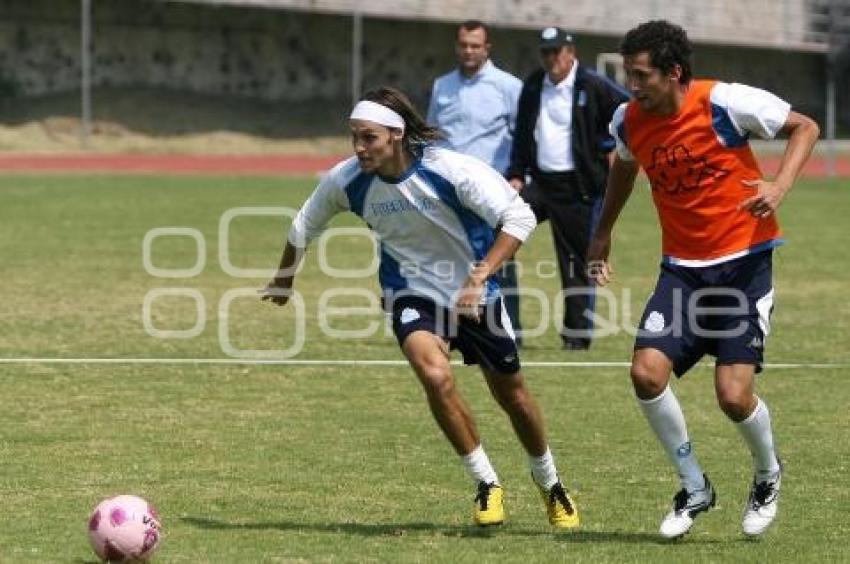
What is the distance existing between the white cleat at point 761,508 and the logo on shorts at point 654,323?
0.75 m

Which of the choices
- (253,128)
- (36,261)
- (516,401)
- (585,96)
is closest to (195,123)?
(253,128)

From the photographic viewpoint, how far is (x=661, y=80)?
25.9 ft

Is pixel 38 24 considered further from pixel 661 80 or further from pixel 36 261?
pixel 661 80

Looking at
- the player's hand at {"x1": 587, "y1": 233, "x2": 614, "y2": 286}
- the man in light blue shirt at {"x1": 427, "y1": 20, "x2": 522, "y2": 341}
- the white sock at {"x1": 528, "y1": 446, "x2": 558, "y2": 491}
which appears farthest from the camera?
the man in light blue shirt at {"x1": 427, "y1": 20, "x2": 522, "y2": 341}

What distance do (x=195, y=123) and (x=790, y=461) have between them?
34837 mm

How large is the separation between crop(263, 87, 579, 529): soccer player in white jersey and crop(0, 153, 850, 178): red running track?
87.5 ft

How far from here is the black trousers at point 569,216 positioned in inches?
568

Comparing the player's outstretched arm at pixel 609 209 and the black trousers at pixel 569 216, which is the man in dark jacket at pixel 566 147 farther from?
the player's outstretched arm at pixel 609 209

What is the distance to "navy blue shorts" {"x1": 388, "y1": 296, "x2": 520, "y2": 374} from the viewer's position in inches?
323

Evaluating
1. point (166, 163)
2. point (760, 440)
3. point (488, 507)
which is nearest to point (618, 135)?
point (760, 440)

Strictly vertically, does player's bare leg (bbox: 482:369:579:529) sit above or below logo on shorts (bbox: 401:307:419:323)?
below

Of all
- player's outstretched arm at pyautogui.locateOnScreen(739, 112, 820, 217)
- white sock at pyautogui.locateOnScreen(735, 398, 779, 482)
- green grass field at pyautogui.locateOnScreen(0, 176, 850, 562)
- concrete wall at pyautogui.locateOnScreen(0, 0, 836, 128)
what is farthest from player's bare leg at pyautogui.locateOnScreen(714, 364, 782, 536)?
concrete wall at pyautogui.locateOnScreen(0, 0, 836, 128)

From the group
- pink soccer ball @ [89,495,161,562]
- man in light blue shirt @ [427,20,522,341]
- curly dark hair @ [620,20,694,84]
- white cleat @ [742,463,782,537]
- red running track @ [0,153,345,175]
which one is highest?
curly dark hair @ [620,20,694,84]

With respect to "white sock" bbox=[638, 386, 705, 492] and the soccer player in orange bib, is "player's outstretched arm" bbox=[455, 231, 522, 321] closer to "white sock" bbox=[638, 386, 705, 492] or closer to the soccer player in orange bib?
the soccer player in orange bib
